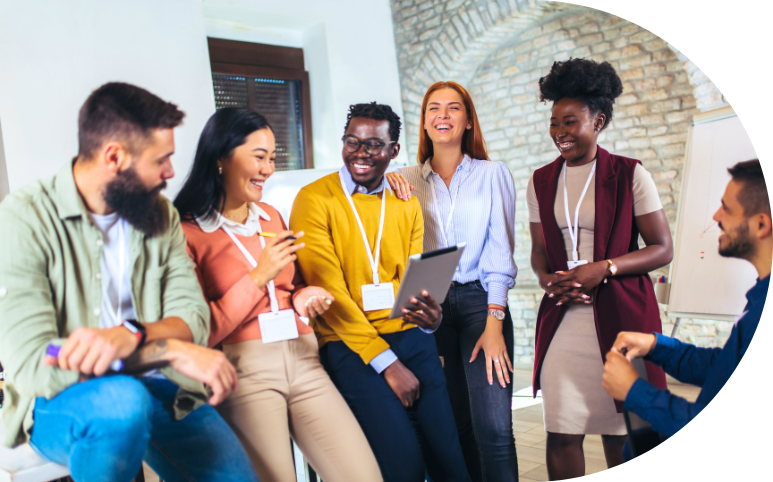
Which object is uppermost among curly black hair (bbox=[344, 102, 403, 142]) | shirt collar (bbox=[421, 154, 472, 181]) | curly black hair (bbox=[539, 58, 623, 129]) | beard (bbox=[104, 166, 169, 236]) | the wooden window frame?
the wooden window frame

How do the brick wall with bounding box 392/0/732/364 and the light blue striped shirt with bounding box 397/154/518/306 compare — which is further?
the brick wall with bounding box 392/0/732/364

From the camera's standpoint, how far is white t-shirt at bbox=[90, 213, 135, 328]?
51.3 inches

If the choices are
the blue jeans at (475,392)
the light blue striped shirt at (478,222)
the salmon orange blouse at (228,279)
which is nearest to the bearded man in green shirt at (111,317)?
the salmon orange blouse at (228,279)

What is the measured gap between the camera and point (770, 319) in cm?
168

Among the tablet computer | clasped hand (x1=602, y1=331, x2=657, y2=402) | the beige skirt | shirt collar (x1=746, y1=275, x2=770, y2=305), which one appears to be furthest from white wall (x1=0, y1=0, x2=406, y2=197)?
shirt collar (x1=746, y1=275, x2=770, y2=305)

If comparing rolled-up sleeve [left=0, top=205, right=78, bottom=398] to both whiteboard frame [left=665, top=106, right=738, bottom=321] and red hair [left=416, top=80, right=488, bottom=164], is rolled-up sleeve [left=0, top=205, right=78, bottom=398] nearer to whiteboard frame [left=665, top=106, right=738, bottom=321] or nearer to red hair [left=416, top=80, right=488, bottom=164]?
red hair [left=416, top=80, right=488, bottom=164]

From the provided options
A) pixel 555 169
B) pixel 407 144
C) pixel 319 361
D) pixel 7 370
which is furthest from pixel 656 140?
pixel 7 370

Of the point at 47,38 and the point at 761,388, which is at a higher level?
the point at 47,38

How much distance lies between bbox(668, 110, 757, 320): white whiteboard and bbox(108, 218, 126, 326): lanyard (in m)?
1.93

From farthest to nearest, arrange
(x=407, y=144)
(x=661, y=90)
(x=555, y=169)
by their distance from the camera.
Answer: (x=661, y=90) → (x=407, y=144) → (x=555, y=169)

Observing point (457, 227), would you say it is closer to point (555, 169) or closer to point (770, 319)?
point (555, 169)

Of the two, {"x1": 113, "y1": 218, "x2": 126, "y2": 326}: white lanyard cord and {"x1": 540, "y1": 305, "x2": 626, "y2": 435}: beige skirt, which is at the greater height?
{"x1": 113, "y1": 218, "x2": 126, "y2": 326}: white lanyard cord

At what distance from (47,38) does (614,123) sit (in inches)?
172

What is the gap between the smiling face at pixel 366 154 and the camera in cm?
185
